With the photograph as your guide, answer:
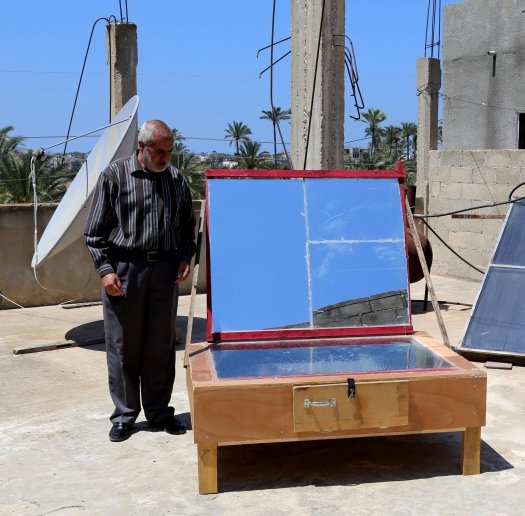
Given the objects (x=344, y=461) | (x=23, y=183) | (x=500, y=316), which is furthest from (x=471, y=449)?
(x=23, y=183)

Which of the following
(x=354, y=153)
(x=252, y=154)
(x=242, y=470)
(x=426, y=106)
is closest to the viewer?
→ (x=242, y=470)

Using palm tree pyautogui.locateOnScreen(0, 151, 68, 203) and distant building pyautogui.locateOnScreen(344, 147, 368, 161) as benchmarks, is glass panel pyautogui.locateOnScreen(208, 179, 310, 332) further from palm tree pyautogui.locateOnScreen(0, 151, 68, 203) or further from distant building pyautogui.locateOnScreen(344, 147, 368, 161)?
distant building pyautogui.locateOnScreen(344, 147, 368, 161)

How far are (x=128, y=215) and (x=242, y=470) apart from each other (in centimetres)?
151

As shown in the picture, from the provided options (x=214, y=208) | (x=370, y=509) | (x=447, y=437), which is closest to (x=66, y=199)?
(x=214, y=208)

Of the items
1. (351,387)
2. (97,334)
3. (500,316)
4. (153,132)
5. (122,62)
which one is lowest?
(97,334)

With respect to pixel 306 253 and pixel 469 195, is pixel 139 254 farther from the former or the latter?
pixel 469 195

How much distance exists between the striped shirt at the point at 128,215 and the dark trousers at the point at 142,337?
11 cm

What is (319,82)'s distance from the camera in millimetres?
7656

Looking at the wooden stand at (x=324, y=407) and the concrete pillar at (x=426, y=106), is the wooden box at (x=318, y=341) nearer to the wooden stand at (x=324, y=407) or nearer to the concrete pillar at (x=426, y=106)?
the wooden stand at (x=324, y=407)

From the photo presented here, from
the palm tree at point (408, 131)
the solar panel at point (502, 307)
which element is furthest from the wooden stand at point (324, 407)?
the palm tree at point (408, 131)

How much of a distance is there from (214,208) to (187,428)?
1293 mm

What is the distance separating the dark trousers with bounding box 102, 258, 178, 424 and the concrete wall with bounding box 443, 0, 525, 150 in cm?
1779

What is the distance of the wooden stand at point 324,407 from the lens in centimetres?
380

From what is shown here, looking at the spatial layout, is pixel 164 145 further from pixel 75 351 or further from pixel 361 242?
pixel 75 351
